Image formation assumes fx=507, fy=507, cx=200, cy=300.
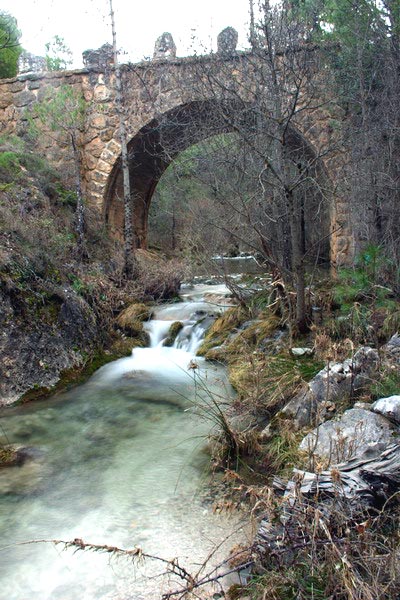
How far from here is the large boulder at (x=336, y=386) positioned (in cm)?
416

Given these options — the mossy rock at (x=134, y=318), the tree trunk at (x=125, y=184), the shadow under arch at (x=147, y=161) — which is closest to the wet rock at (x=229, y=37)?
the shadow under arch at (x=147, y=161)

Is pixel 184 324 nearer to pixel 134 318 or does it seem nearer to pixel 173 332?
pixel 173 332

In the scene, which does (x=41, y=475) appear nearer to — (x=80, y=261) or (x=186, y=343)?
(x=186, y=343)

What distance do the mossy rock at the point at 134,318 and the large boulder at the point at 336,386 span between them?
4011 millimetres

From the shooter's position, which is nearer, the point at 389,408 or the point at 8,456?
the point at 389,408

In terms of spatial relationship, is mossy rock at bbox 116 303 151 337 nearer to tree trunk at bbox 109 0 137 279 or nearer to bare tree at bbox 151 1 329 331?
tree trunk at bbox 109 0 137 279

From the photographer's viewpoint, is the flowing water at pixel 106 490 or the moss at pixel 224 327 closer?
the flowing water at pixel 106 490

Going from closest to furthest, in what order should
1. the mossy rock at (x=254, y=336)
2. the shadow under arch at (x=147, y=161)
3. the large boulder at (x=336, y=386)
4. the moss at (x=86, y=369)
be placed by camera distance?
the large boulder at (x=336, y=386) → the moss at (x=86, y=369) → the mossy rock at (x=254, y=336) → the shadow under arch at (x=147, y=161)

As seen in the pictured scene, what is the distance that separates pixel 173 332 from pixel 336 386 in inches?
166

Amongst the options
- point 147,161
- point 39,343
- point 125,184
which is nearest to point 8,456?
point 39,343

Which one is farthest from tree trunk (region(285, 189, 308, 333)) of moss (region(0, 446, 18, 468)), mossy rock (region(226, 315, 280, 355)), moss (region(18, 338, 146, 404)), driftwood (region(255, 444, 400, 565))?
moss (region(0, 446, 18, 468))

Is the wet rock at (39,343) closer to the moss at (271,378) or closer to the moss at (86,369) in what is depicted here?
the moss at (86,369)

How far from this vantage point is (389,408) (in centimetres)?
361

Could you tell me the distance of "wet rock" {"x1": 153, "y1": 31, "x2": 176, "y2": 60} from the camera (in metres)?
10.5
